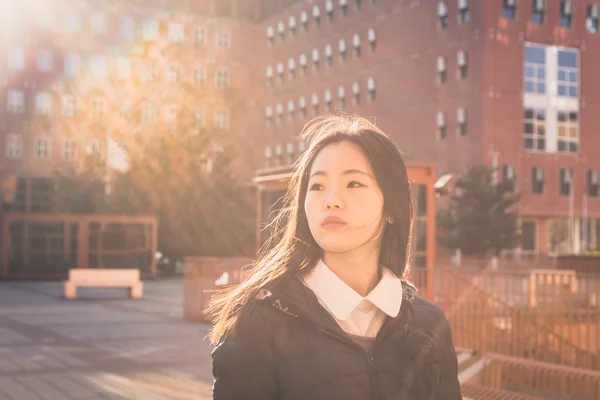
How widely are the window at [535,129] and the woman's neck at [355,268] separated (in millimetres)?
54084

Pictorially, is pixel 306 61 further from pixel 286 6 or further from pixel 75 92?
pixel 75 92

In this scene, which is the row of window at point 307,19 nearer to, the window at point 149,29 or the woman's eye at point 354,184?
the window at point 149,29

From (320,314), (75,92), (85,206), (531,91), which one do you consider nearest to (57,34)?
(75,92)

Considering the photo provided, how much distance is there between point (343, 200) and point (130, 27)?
72.3 m

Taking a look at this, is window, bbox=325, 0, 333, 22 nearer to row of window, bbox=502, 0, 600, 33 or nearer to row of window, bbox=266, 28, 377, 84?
row of window, bbox=266, 28, 377, 84

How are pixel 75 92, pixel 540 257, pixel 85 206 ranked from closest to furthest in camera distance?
pixel 85 206 → pixel 75 92 → pixel 540 257

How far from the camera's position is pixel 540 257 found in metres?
52.3

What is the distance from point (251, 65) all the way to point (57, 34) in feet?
48.9

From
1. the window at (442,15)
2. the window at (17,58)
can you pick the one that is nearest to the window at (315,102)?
the window at (442,15)

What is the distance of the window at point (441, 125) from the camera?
5559 centimetres

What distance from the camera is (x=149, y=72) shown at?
164 feet

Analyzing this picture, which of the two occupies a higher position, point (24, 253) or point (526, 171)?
point (526, 171)

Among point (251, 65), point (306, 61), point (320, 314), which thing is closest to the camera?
point (320, 314)

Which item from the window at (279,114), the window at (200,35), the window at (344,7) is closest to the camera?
the window at (344,7)
